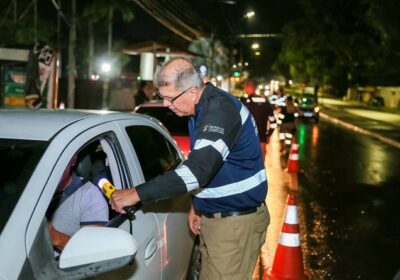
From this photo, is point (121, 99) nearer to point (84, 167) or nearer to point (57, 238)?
point (84, 167)

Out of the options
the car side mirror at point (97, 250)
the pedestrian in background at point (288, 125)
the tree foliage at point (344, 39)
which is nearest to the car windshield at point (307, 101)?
the tree foliage at point (344, 39)

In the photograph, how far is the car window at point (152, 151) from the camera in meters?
3.40

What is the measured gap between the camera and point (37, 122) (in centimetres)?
281

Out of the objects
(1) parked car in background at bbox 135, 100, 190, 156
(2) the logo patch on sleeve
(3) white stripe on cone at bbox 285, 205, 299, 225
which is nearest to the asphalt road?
(3) white stripe on cone at bbox 285, 205, 299, 225

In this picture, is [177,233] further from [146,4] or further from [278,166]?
[146,4]

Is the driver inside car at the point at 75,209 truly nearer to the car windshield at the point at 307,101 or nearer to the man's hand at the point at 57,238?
the man's hand at the point at 57,238

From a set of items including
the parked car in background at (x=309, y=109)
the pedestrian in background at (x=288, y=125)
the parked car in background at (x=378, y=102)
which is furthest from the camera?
the parked car in background at (x=378, y=102)

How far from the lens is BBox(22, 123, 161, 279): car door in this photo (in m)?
2.15

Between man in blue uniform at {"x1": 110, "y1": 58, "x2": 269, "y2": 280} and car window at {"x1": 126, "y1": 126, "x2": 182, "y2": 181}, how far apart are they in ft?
1.26

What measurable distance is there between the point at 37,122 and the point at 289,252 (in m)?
2.87

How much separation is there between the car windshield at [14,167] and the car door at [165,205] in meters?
0.72

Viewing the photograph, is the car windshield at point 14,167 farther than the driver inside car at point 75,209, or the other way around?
the driver inside car at point 75,209

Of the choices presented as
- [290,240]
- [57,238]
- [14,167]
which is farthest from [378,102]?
[14,167]

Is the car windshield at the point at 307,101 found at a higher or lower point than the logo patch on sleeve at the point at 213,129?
lower
